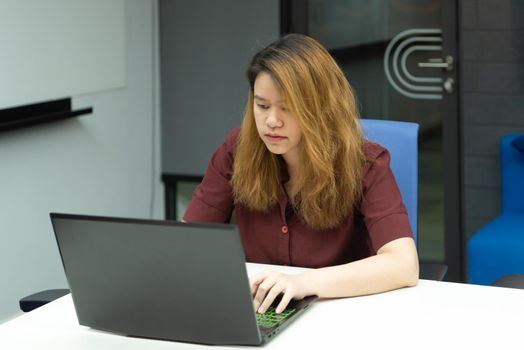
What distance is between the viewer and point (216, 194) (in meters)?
2.54

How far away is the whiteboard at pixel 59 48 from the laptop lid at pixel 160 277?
5.85 ft

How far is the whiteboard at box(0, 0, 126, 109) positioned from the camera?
3611 millimetres

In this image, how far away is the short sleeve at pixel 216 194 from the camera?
254 cm

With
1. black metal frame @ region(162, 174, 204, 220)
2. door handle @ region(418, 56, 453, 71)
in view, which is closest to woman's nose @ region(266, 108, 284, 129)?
door handle @ region(418, 56, 453, 71)

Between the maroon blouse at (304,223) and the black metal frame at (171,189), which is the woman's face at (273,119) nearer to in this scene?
the maroon blouse at (304,223)

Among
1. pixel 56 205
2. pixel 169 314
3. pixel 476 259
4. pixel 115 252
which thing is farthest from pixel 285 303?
pixel 56 205

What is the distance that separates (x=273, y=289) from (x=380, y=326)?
226 millimetres

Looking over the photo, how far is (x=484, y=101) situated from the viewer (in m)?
4.16

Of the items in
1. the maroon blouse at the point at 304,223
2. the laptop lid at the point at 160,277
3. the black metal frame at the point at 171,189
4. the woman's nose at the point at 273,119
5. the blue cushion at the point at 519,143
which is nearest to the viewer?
the laptop lid at the point at 160,277

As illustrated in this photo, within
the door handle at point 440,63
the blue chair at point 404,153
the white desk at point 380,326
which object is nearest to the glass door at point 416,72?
the door handle at point 440,63

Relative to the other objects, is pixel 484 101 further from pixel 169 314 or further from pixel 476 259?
pixel 169 314

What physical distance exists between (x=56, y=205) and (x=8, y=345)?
6.80 ft

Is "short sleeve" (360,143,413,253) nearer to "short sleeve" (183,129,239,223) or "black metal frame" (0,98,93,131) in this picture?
"short sleeve" (183,129,239,223)

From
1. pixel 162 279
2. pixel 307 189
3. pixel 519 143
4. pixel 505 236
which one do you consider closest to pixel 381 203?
pixel 307 189
